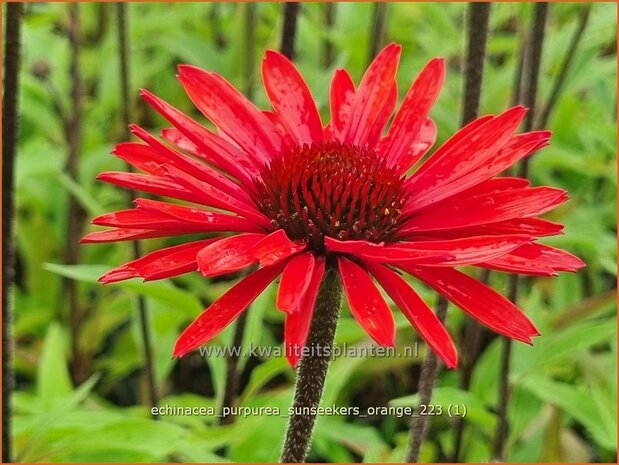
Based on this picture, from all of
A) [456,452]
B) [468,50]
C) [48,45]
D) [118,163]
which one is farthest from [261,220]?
[48,45]

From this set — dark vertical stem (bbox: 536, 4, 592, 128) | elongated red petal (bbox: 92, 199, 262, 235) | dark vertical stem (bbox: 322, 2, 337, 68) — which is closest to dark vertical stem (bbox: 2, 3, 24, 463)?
elongated red petal (bbox: 92, 199, 262, 235)

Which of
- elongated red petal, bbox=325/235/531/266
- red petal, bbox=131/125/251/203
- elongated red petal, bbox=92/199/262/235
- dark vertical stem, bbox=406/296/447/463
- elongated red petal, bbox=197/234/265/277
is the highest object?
red petal, bbox=131/125/251/203

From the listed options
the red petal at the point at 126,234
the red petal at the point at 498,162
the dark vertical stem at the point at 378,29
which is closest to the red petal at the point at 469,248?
the red petal at the point at 498,162

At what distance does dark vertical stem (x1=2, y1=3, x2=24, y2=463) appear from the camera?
38.0 inches

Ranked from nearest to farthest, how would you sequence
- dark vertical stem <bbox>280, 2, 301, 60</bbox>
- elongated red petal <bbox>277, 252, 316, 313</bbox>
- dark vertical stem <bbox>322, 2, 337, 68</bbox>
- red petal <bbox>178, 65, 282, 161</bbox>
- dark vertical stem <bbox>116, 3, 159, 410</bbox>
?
1. elongated red petal <bbox>277, 252, 316, 313</bbox>
2. red petal <bbox>178, 65, 282, 161</bbox>
3. dark vertical stem <bbox>280, 2, 301, 60</bbox>
4. dark vertical stem <bbox>116, 3, 159, 410</bbox>
5. dark vertical stem <bbox>322, 2, 337, 68</bbox>

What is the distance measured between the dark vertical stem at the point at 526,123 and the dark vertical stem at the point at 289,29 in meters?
0.34

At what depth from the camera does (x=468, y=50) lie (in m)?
0.98

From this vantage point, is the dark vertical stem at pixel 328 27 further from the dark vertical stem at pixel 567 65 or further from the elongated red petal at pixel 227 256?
the elongated red petal at pixel 227 256

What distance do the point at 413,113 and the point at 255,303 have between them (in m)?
0.45

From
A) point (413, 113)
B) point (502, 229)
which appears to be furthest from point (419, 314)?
point (413, 113)

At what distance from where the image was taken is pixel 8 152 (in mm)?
972

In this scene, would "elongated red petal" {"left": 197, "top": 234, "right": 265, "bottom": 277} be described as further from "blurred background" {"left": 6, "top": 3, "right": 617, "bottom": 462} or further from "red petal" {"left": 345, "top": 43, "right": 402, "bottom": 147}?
"blurred background" {"left": 6, "top": 3, "right": 617, "bottom": 462}

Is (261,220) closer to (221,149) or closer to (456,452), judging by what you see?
(221,149)

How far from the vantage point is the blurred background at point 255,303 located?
1.15m
